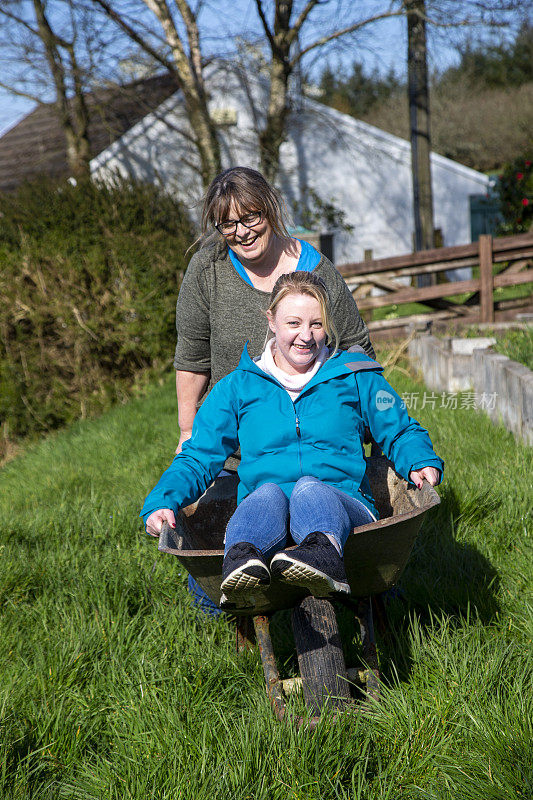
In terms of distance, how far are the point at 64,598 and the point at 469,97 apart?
42.1 metres

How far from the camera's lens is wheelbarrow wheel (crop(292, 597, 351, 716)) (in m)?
2.02

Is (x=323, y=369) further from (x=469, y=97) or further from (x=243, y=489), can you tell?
(x=469, y=97)

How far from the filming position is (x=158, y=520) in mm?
2205

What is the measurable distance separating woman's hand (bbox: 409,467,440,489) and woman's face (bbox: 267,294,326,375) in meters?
0.54

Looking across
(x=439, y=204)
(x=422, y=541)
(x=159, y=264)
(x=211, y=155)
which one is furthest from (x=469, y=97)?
(x=422, y=541)

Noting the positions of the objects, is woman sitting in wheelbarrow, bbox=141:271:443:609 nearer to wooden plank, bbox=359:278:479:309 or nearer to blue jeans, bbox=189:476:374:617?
blue jeans, bbox=189:476:374:617

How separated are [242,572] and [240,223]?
151 cm

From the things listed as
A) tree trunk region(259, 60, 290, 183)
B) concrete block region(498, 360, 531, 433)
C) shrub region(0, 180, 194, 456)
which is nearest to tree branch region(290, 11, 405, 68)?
tree trunk region(259, 60, 290, 183)

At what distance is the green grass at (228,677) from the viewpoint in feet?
6.57

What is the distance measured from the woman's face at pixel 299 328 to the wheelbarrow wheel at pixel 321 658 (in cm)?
85

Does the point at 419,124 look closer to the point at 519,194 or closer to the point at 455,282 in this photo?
the point at 455,282

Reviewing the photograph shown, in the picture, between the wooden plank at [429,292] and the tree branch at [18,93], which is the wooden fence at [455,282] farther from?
the tree branch at [18,93]

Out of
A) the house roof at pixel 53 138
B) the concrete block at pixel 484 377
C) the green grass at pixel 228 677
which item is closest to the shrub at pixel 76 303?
the concrete block at pixel 484 377

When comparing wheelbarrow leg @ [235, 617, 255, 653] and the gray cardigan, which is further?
the gray cardigan
